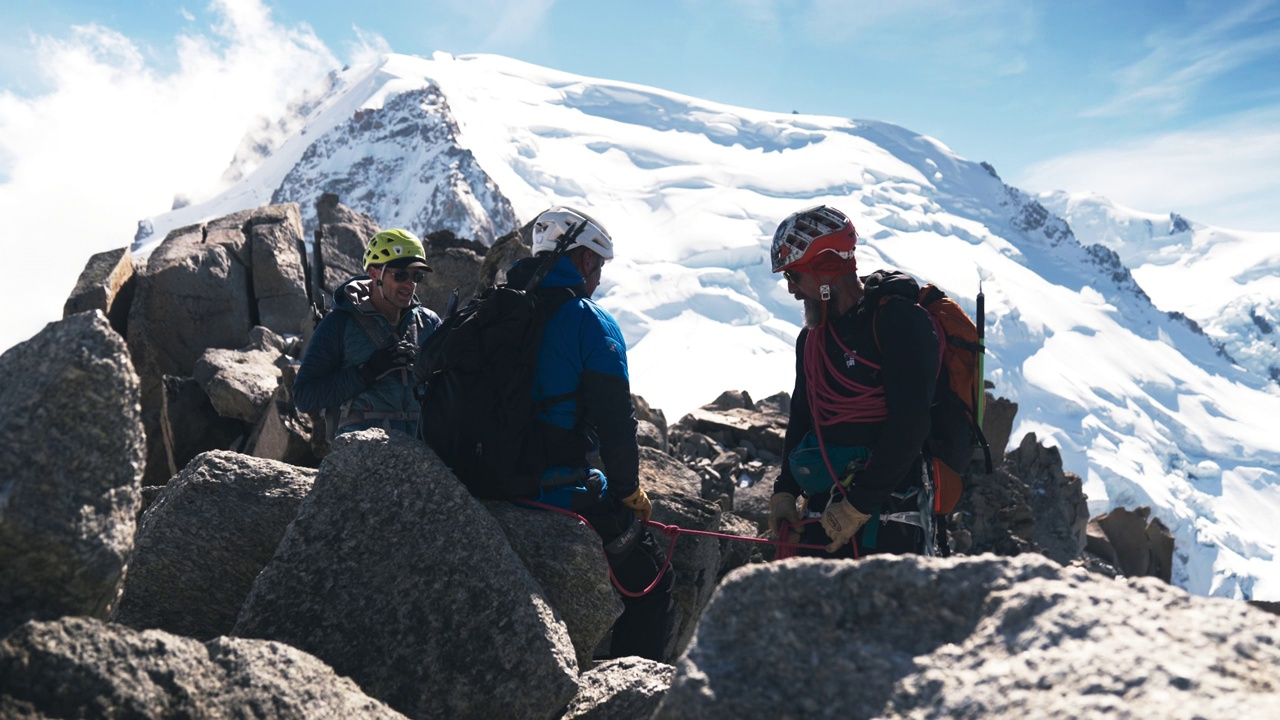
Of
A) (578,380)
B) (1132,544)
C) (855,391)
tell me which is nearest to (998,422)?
(1132,544)

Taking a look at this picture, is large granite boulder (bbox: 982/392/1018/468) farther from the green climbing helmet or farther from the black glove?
the black glove

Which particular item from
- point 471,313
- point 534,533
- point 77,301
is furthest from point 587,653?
point 77,301

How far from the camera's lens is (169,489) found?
20.9 ft

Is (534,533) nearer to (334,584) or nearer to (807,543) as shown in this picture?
(334,584)

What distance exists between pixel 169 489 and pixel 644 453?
23.6 feet

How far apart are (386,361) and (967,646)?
6093mm

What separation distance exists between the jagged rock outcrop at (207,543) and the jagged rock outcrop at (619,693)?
231cm

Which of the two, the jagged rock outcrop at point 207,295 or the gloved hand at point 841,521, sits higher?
the jagged rock outcrop at point 207,295

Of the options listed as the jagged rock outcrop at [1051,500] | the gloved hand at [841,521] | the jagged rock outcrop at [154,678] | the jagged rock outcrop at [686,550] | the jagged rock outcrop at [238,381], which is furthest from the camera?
the jagged rock outcrop at [1051,500]

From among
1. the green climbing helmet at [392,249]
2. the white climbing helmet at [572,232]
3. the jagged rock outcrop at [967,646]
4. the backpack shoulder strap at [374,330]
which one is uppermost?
the green climbing helmet at [392,249]

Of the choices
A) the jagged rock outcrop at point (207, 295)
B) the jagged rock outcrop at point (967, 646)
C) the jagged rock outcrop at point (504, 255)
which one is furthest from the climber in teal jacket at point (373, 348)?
the jagged rock outcrop at point (207, 295)

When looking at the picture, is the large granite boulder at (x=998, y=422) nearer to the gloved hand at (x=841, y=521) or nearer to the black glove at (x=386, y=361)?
the black glove at (x=386, y=361)

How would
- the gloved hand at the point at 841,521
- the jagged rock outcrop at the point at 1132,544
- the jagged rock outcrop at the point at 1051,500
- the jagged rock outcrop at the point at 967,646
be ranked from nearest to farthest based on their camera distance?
the jagged rock outcrop at the point at 967,646
the gloved hand at the point at 841,521
the jagged rock outcrop at the point at 1051,500
the jagged rock outcrop at the point at 1132,544

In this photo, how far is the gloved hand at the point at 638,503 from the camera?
6.55 m
